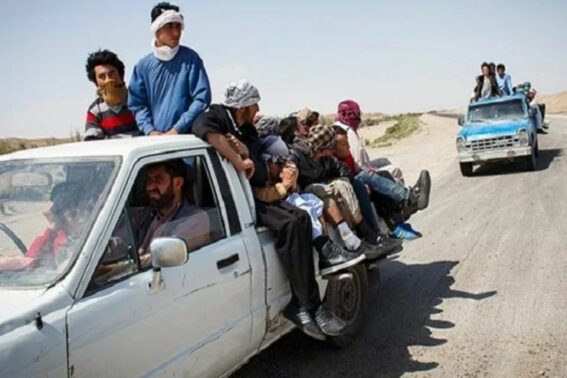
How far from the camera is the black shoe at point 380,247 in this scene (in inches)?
204

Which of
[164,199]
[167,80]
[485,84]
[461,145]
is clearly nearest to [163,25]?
[167,80]

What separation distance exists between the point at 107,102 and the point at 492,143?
11827 mm

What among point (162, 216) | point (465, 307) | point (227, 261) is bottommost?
point (465, 307)

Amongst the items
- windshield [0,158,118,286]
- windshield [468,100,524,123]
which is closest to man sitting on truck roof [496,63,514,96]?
windshield [468,100,524,123]

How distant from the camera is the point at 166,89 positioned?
4.70 metres

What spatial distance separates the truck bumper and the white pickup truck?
38.0ft

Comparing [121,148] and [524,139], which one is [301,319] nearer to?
[121,148]

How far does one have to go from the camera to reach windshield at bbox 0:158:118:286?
2.85 meters

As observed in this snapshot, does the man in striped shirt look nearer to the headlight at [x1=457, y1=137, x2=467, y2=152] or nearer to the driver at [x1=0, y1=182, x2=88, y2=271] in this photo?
the driver at [x1=0, y1=182, x2=88, y2=271]

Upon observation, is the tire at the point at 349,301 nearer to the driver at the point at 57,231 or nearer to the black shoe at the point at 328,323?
the black shoe at the point at 328,323

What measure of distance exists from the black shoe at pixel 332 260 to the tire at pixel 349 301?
260mm

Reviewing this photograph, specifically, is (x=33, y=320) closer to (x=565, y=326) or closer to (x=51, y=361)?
(x=51, y=361)

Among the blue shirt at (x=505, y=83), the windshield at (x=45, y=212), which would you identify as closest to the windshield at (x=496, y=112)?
the blue shirt at (x=505, y=83)

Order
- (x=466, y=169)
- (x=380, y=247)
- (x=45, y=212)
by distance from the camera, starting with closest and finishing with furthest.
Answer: (x=45, y=212), (x=380, y=247), (x=466, y=169)
